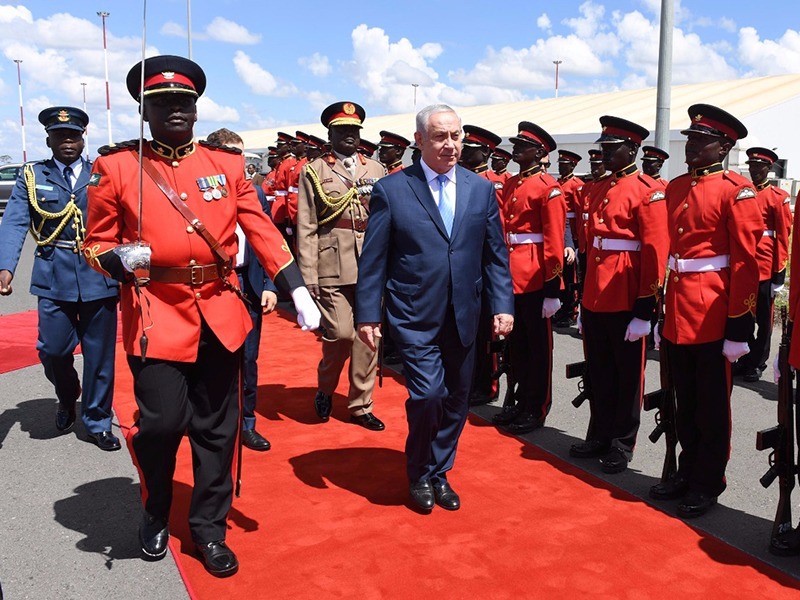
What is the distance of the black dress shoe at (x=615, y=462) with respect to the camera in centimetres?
483

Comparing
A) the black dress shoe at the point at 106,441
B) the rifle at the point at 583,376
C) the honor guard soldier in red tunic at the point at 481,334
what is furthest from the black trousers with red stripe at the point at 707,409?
the black dress shoe at the point at 106,441

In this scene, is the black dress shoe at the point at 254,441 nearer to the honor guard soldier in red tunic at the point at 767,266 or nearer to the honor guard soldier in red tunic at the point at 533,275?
the honor guard soldier in red tunic at the point at 533,275

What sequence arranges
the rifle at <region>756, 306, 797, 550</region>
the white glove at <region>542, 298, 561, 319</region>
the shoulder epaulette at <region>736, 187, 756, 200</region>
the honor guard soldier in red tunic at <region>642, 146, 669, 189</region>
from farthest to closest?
the honor guard soldier in red tunic at <region>642, 146, 669, 189</region> < the white glove at <region>542, 298, 561, 319</region> < the shoulder epaulette at <region>736, 187, 756, 200</region> < the rifle at <region>756, 306, 797, 550</region>

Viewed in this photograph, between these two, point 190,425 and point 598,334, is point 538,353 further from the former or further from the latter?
point 190,425

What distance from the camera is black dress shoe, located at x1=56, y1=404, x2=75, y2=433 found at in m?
5.64

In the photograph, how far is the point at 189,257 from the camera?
355 centimetres

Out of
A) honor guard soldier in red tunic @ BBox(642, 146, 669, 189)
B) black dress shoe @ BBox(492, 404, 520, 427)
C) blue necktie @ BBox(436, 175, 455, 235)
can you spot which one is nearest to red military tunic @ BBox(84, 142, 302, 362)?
blue necktie @ BBox(436, 175, 455, 235)

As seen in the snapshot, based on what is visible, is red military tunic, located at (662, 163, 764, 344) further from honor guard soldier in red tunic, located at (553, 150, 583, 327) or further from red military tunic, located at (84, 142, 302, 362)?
honor guard soldier in red tunic, located at (553, 150, 583, 327)

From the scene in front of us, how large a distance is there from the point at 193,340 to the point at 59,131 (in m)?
2.58

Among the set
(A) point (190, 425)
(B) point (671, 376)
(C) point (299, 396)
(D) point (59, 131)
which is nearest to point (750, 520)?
(B) point (671, 376)

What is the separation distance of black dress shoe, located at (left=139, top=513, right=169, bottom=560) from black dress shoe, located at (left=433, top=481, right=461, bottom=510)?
1.40 m

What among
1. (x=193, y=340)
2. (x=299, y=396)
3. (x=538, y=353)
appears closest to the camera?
(x=193, y=340)

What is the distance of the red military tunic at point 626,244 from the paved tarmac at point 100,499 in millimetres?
1023

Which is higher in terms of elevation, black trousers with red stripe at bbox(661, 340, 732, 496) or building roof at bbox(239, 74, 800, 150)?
building roof at bbox(239, 74, 800, 150)
